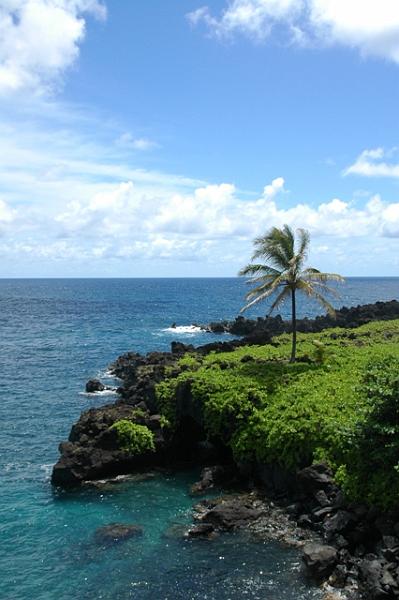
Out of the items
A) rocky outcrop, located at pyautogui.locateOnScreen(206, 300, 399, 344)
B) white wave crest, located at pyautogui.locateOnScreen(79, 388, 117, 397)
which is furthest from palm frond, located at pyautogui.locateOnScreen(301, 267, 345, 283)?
rocky outcrop, located at pyautogui.locateOnScreen(206, 300, 399, 344)

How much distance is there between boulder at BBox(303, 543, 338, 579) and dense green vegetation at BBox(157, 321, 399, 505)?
7.56 ft

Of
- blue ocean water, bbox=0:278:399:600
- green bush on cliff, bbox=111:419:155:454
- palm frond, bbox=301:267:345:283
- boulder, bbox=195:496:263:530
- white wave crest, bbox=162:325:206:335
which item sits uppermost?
palm frond, bbox=301:267:345:283

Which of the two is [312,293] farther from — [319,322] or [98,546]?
[319,322]

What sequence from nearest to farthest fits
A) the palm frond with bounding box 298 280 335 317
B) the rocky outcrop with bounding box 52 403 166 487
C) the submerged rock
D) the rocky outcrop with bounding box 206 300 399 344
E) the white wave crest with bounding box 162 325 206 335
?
the submerged rock
the rocky outcrop with bounding box 52 403 166 487
the palm frond with bounding box 298 280 335 317
the rocky outcrop with bounding box 206 300 399 344
the white wave crest with bounding box 162 325 206 335

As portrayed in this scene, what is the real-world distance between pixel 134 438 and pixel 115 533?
259 inches

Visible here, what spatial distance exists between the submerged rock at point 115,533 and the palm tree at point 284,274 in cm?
1367

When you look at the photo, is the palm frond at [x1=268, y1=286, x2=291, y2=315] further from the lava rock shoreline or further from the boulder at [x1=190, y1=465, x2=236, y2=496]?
the boulder at [x1=190, y1=465, x2=236, y2=496]

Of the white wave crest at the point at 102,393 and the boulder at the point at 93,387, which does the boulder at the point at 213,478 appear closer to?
the white wave crest at the point at 102,393

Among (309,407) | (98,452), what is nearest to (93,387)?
(98,452)

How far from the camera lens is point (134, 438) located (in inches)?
1081

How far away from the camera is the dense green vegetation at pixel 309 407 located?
19.3m

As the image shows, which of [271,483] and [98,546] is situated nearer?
[98,546]

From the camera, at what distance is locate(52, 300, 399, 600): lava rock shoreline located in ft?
56.1

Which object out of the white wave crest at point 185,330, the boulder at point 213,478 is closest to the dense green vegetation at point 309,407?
the boulder at point 213,478
